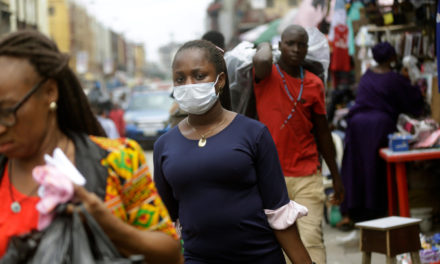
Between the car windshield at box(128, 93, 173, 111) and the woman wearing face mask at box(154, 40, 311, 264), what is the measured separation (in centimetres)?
1880

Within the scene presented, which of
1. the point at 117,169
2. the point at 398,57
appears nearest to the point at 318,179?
the point at 117,169

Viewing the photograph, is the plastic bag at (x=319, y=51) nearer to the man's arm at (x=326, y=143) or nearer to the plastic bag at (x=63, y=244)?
the man's arm at (x=326, y=143)

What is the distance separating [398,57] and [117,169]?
300 inches

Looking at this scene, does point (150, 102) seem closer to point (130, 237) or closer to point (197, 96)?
point (197, 96)

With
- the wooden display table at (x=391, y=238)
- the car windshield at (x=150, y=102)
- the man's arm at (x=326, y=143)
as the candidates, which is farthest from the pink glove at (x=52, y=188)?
the car windshield at (x=150, y=102)

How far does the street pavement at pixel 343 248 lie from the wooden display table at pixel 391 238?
1521mm

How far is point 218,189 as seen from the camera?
10.6ft

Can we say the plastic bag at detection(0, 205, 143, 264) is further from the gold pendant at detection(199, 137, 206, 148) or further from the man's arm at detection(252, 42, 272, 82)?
the man's arm at detection(252, 42, 272, 82)

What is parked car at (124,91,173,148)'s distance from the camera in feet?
69.0

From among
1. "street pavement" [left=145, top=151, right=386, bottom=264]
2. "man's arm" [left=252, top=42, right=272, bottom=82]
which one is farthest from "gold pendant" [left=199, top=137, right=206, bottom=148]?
"street pavement" [left=145, top=151, right=386, bottom=264]

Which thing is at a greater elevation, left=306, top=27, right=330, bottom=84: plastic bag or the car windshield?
left=306, top=27, right=330, bottom=84: plastic bag

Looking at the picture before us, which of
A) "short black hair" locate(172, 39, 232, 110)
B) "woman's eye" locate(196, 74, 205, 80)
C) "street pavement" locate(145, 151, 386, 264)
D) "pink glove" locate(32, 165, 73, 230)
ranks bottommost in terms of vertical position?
"street pavement" locate(145, 151, 386, 264)

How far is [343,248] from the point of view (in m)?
7.59

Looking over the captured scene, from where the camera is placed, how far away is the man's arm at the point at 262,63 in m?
5.09
